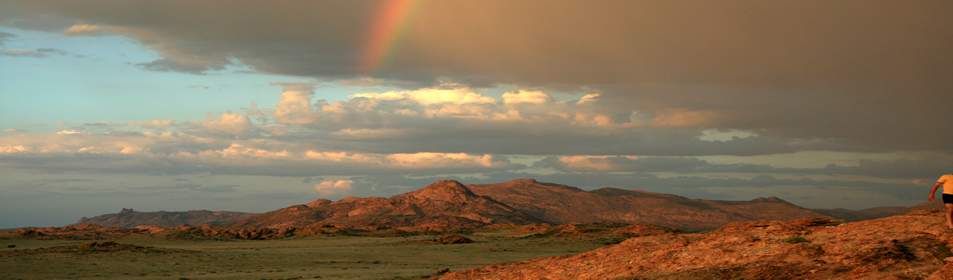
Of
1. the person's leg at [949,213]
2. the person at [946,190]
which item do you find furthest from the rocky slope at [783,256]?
the person at [946,190]

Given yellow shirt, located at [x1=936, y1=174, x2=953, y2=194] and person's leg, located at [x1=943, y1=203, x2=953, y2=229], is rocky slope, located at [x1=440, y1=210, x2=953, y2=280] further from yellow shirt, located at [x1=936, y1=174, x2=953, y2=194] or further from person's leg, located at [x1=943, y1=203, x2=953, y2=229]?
yellow shirt, located at [x1=936, y1=174, x2=953, y2=194]

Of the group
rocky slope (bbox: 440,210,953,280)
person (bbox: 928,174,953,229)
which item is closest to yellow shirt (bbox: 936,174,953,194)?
person (bbox: 928,174,953,229)

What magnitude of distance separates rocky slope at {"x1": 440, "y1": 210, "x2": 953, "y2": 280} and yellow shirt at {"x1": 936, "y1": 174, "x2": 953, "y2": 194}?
1.71 meters

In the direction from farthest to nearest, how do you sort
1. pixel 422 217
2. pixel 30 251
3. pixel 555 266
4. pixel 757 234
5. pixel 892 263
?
1. pixel 422 217
2. pixel 30 251
3. pixel 555 266
4. pixel 757 234
5. pixel 892 263

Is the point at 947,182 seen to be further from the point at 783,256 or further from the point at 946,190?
the point at 783,256

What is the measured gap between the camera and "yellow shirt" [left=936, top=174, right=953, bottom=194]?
27.7 meters

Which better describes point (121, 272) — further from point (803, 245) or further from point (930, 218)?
point (930, 218)

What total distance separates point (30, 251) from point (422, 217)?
122421 millimetres

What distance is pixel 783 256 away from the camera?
2925cm

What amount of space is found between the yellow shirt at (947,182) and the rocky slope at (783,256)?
1.71 meters

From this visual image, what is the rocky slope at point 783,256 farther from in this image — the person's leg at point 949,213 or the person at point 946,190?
the person at point 946,190

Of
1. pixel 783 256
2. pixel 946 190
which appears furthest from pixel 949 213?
pixel 783 256

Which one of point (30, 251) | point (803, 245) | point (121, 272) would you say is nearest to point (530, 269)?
point (803, 245)

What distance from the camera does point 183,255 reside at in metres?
71.8
